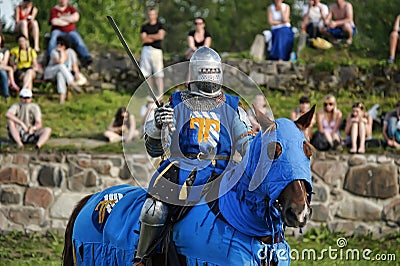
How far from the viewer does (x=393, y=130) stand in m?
13.1

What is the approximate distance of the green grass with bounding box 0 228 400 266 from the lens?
11303 millimetres

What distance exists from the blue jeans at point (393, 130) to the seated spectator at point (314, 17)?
3.41m

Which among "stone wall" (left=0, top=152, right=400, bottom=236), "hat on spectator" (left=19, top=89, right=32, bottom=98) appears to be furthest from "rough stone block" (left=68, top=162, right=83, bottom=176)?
"hat on spectator" (left=19, top=89, right=32, bottom=98)

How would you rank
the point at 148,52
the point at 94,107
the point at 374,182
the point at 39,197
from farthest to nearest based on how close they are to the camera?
the point at 94,107 → the point at 148,52 → the point at 39,197 → the point at 374,182

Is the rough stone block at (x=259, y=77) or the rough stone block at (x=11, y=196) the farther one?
the rough stone block at (x=259, y=77)

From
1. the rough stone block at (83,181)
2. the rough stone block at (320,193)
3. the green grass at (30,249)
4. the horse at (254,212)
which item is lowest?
the green grass at (30,249)

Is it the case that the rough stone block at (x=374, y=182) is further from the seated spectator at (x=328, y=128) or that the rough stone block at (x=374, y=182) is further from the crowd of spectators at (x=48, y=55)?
the crowd of spectators at (x=48, y=55)

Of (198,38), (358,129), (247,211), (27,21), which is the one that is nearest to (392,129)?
(358,129)

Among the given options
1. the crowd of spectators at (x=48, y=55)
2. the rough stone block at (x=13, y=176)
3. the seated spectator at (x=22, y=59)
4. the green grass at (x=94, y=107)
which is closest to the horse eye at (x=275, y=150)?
the rough stone block at (x=13, y=176)

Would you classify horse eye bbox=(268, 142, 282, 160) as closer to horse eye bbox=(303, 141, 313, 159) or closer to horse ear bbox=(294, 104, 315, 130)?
horse eye bbox=(303, 141, 313, 159)

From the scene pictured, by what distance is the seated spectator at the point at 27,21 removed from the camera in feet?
51.8

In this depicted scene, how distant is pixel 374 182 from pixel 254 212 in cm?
702

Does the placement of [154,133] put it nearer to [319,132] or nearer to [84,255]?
[84,255]

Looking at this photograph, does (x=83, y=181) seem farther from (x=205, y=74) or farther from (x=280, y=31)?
(x=205, y=74)
